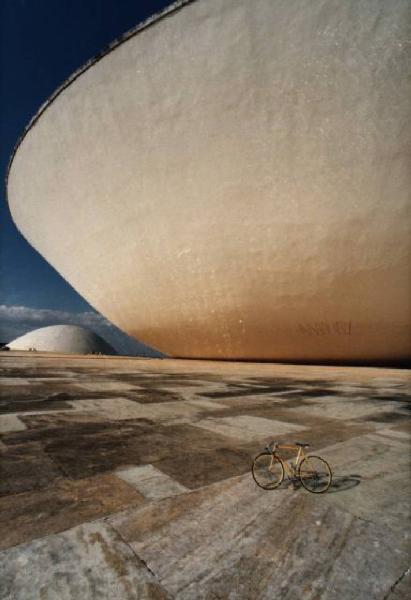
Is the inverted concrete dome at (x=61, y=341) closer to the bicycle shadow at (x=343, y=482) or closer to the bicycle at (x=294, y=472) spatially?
the bicycle at (x=294, y=472)

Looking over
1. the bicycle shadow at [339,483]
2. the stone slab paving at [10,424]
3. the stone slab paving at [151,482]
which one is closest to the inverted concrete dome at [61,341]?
the stone slab paving at [10,424]

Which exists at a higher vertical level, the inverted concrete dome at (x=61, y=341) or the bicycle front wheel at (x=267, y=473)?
the inverted concrete dome at (x=61, y=341)

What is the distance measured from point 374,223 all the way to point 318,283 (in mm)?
2803

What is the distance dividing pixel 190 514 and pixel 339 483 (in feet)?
3.46

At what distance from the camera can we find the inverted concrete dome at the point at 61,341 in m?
44.7

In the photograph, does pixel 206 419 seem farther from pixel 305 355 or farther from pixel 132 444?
pixel 305 355

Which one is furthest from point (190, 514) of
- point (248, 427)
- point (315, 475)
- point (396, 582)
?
point (248, 427)

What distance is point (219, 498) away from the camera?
1970 mm

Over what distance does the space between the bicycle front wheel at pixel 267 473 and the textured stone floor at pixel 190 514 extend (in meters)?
0.07

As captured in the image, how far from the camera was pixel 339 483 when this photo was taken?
88.8 inches

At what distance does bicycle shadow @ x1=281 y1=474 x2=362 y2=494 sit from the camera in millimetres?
2171

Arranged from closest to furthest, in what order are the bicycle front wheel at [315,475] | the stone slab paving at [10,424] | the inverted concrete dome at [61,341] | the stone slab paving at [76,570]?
the stone slab paving at [76,570] < the bicycle front wheel at [315,475] < the stone slab paving at [10,424] < the inverted concrete dome at [61,341]

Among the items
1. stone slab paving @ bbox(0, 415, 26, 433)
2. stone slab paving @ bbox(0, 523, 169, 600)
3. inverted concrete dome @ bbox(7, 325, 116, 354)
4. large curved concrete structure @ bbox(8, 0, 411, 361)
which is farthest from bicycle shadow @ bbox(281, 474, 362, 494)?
inverted concrete dome @ bbox(7, 325, 116, 354)

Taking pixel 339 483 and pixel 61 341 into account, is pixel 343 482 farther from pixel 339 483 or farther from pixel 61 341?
pixel 61 341
